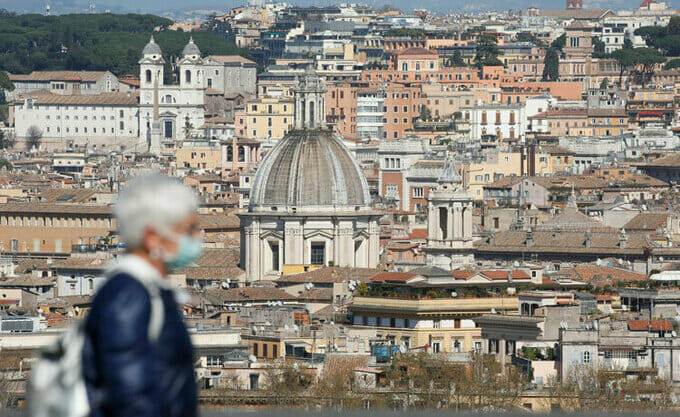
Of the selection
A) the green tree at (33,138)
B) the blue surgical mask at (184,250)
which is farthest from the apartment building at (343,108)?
the blue surgical mask at (184,250)

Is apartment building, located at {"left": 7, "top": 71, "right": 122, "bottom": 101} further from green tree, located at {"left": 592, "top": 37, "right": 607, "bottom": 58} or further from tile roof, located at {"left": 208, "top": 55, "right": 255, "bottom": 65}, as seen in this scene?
green tree, located at {"left": 592, "top": 37, "right": 607, "bottom": 58}

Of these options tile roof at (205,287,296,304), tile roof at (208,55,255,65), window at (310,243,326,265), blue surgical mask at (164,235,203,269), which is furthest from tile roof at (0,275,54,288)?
tile roof at (208,55,255,65)

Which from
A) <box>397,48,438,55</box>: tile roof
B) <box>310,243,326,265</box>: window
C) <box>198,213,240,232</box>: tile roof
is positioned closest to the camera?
<box>310,243,326,265</box>: window

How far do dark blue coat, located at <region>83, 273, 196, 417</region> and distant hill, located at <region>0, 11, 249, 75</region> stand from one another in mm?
138812

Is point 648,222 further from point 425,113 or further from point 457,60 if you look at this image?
point 457,60

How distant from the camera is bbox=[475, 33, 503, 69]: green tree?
125 meters

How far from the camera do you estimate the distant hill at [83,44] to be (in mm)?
143375

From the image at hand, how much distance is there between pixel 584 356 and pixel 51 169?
228 ft

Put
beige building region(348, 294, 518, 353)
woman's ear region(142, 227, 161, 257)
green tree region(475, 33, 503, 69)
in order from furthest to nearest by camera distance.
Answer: green tree region(475, 33, 503, 69), beige building region(348, 294, 518, 353), woman's ear region(142, 227, 161, 257)

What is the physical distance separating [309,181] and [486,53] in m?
76.2

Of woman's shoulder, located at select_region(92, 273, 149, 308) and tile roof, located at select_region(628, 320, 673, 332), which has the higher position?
woman's shoulder, located at select_region(92, 273, 149, 308)

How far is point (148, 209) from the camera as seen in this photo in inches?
149

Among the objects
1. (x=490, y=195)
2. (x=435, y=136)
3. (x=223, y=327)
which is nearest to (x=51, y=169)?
(x=435, y=136)

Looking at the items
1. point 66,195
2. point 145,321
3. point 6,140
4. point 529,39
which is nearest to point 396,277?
point 66,195
